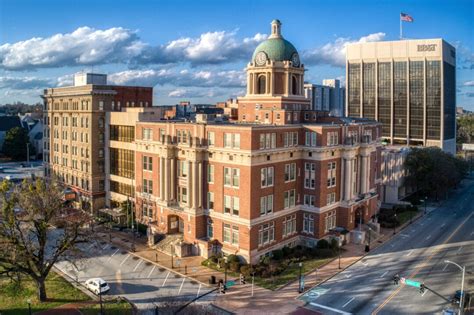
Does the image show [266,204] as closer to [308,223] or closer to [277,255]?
[277,255]

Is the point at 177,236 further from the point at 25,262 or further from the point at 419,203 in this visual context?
the point at 419,203

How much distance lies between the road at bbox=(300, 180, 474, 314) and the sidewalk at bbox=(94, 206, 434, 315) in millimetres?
1244

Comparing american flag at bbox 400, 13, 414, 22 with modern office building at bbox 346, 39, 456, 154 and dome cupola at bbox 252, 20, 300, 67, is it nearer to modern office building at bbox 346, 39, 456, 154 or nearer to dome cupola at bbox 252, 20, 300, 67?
modern office building at bbox 346, 39, 456, 154

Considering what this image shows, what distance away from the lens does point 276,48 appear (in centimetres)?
7438

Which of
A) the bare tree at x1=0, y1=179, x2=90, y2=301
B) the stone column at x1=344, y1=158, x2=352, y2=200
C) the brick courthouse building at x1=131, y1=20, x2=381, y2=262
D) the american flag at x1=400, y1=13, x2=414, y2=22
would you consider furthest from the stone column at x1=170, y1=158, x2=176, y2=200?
the american flag at x1=400, y1=13, x2=414, y2=22

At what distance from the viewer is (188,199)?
62.5 metres

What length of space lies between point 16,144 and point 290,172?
386ft

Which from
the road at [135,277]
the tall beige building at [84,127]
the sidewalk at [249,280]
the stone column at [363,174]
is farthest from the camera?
the tall beige building at [84,127]

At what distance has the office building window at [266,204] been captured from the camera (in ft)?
192

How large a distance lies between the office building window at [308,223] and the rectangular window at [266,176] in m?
9.26

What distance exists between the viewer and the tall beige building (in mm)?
83250

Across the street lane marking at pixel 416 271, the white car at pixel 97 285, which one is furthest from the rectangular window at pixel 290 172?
the white car at pixel 97 285

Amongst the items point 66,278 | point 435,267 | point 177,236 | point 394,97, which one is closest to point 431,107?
point 394,97

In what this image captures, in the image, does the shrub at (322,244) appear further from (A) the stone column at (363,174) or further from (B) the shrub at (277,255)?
(A) the stone column at (363,174)
